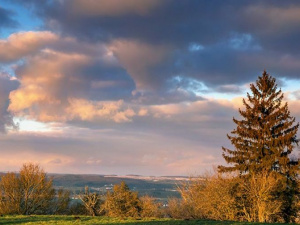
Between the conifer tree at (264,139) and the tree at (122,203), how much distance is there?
26.9 meters

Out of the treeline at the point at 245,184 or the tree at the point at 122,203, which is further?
the tree at the point at 122,203

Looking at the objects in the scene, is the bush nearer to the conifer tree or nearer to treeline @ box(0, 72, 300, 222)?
treeline @ box(0, 72, 300, 222)

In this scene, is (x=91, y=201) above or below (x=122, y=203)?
above

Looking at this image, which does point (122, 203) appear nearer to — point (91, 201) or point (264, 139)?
point (91, 201)

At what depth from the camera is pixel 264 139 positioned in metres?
51.9

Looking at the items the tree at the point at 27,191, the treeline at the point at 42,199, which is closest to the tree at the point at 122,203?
the treeline at the point at 42,199

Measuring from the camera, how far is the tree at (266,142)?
49.9 meters

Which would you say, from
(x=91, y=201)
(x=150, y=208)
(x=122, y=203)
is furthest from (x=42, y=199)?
(x=150, y=208)

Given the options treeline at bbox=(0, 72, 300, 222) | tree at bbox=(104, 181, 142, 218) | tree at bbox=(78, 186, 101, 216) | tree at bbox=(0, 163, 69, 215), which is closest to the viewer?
treeline at bbox=(0, 72, 300, 222)

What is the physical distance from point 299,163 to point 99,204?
4487 cm

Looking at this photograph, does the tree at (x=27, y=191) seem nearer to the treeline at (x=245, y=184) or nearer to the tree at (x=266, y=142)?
the treeline at (x=245, y=184)

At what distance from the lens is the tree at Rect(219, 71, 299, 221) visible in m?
49.9

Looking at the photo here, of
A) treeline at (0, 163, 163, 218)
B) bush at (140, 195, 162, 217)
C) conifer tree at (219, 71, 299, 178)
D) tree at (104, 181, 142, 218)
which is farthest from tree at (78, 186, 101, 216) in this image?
conifer tree at (219, 71, 299, 178)

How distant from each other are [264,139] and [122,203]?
35.2 meters
